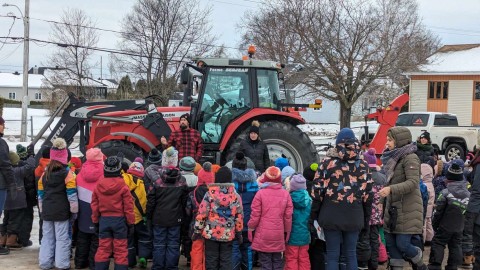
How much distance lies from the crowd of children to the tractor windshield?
8.65ft

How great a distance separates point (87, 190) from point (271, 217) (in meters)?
2.39

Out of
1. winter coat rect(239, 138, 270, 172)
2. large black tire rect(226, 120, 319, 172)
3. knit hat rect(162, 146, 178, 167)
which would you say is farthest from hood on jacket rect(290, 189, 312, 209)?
large black tire rect(226, 120, 319, 172)

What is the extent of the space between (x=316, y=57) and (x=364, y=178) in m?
21.7

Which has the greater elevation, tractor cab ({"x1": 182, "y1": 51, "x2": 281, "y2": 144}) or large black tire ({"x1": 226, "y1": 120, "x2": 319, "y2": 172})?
tractor cab ({"x1": 182, "y1": 51, "x2": 281, "y2": 144})

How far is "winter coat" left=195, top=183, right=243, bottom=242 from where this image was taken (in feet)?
19.6

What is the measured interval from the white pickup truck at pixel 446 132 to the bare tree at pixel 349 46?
5540 mm

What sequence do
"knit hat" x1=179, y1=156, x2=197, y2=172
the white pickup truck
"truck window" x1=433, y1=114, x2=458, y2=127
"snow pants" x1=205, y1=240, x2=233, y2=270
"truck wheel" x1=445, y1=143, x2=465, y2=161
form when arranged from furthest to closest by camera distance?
"truck window" x1=433, y1=114, x2=458, y2=127 < "truck wheel" x1=445, y1=143, x2=465, y2=161 < the white pickup truck < "knit hat" x1=179, y1=156, x2=197, y2=172 < "snow pants" x1=205, y1=240, x2=233, y2=270

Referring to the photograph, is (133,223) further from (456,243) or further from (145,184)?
(456,243)

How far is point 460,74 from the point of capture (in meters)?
31.9

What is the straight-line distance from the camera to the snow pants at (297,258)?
20.4 ft

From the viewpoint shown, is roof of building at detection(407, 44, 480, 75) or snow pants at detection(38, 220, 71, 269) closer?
snow pants at detection(38, 220, 71, 269)

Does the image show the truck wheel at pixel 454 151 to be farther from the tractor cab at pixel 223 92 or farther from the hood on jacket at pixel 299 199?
the hood on jacket at pixel 299 199

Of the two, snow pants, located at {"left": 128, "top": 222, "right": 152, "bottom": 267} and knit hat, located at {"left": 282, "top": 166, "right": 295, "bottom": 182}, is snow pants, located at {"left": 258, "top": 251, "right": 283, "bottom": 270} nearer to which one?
knit hat, located at {"left": 282, "top": 166, "right": 295, "bottom": 182}

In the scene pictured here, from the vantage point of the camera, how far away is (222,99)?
32.6 feet
